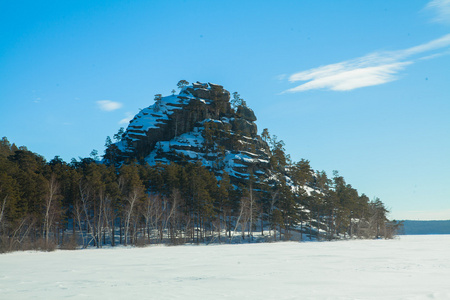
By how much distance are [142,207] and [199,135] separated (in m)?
64.8

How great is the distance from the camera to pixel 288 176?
12681 cm

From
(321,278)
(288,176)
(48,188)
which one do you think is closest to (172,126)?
(288,176)

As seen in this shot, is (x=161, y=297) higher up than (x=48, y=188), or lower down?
lower down

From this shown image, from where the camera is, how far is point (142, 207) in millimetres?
63094

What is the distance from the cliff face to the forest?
14.7m

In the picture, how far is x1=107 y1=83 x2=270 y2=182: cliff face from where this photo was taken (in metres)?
114

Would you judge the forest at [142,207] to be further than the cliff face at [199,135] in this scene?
No

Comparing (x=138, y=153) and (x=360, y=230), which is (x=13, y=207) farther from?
(x=360, y=230)

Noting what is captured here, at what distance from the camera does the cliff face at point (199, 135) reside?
113625 mm

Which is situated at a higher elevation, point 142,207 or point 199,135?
point 199,135

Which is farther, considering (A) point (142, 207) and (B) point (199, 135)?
(B) point (199, 135)

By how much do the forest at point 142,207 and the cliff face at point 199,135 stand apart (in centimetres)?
1475

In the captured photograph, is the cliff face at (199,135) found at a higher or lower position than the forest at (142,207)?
higher

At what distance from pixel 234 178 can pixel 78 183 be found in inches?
2209
